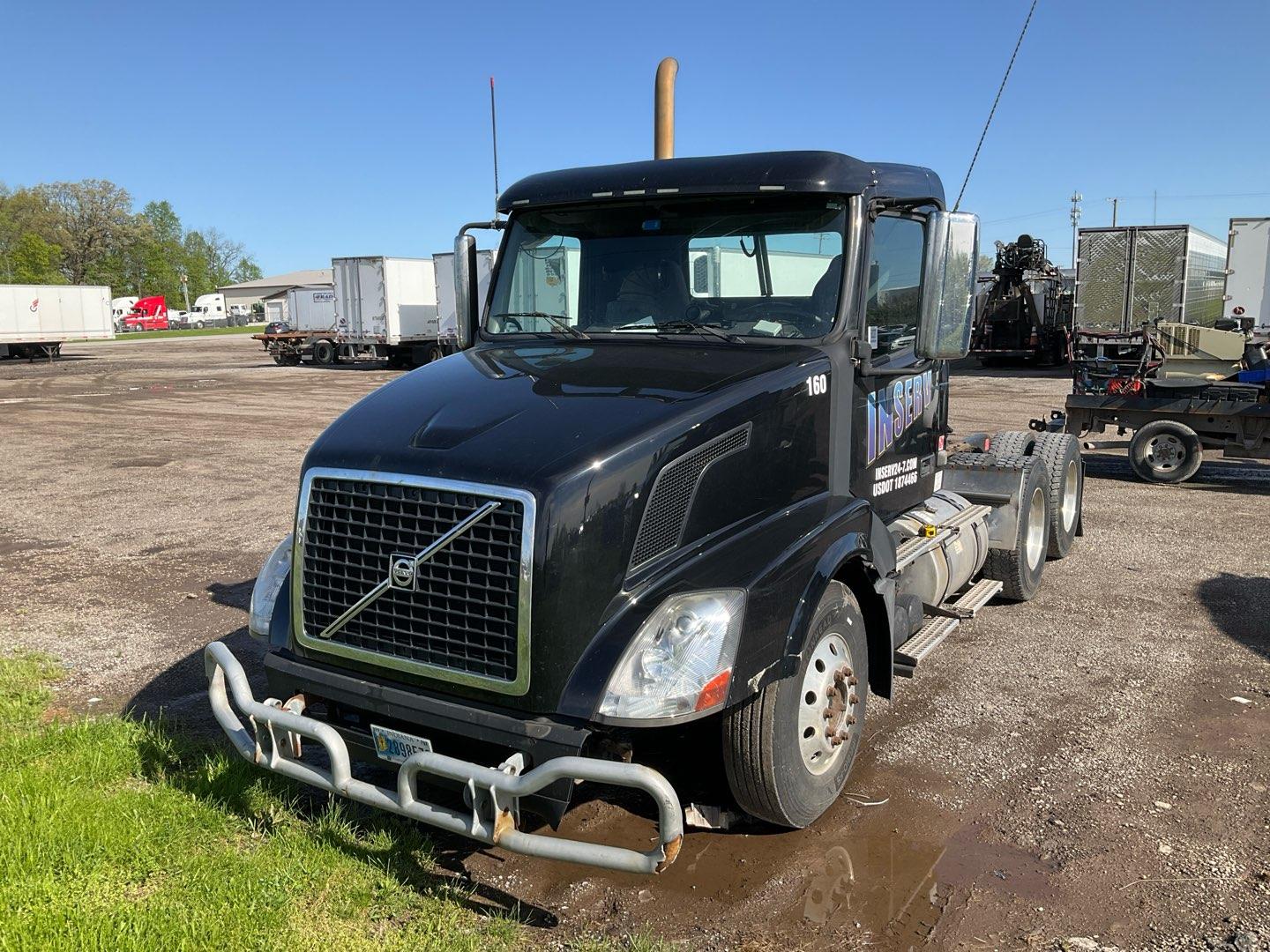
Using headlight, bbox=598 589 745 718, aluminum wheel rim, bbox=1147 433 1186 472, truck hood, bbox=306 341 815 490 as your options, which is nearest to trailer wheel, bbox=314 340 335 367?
aluminum wheel rim, bbox=1147 433 1186 472

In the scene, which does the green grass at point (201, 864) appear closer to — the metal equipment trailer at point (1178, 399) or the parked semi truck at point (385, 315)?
the metal equipment trailer at point (1178, 399)

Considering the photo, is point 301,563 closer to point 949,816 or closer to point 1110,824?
point 949,816

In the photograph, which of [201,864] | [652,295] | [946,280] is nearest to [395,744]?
[201,864]

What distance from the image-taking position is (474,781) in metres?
3.08

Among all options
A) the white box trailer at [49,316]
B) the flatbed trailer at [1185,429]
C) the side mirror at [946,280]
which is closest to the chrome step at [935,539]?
the side mirror at [946,280]

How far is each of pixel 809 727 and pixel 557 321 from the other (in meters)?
2.17

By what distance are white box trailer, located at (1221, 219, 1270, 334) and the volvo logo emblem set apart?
16152mm

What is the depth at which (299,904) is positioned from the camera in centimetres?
344

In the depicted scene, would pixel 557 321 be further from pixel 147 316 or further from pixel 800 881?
pixel 147 316

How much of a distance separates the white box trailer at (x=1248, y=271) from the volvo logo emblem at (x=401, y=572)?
53.0 feet

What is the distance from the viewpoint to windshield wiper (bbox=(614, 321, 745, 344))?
168 inches

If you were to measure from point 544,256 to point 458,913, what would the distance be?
2914 millimetres

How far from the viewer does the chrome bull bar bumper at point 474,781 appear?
294cm

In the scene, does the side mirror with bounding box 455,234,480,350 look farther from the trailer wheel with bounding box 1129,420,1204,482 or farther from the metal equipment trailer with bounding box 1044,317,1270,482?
the trailer wheel with bounding box 1129,420,1204,482
